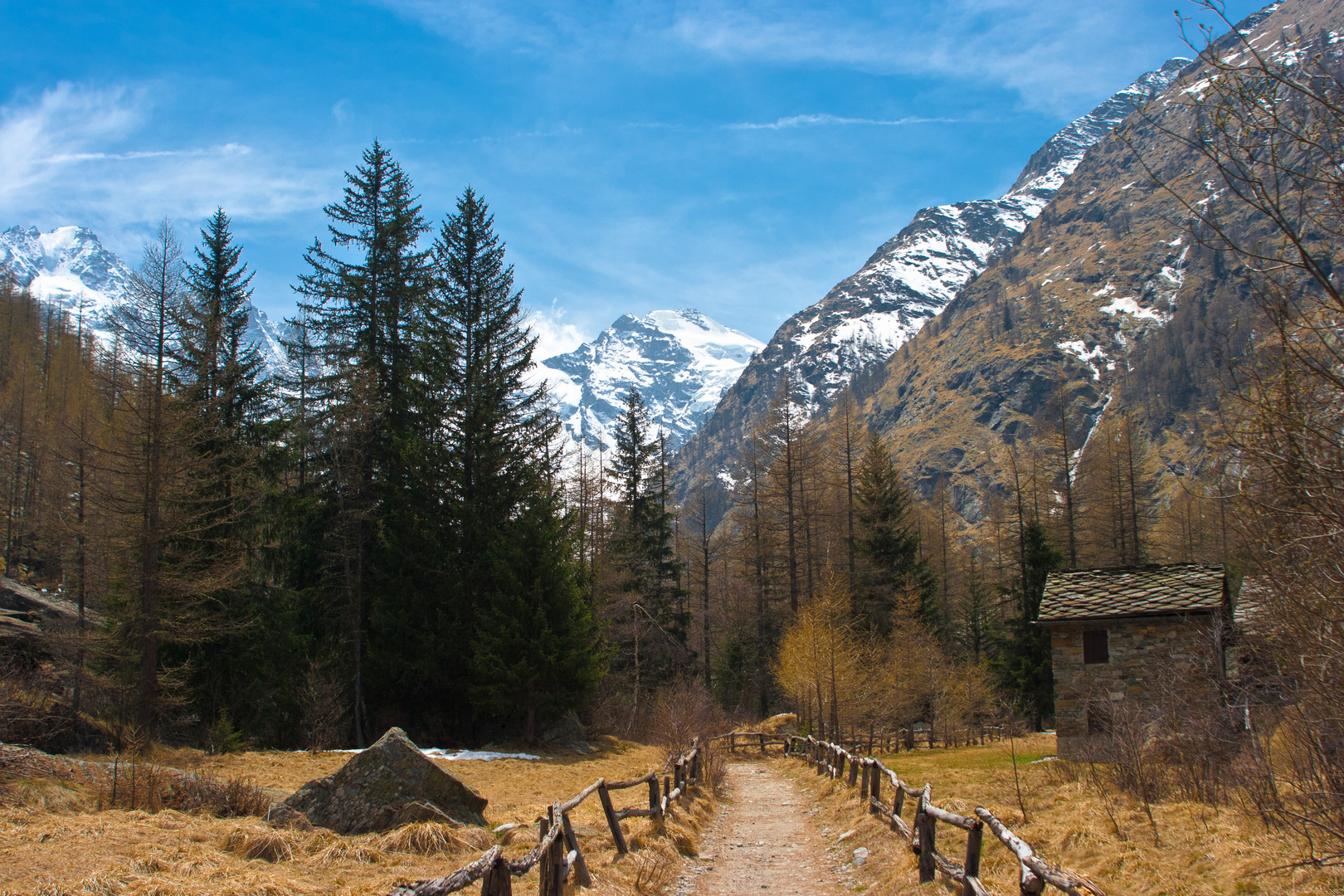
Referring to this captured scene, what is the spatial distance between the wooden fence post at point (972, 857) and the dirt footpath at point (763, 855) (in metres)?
2.19

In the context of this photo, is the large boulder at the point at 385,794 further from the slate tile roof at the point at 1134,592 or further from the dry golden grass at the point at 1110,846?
the slate tile roof at the point at 1134,592

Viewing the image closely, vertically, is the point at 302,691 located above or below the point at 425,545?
below

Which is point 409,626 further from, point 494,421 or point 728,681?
point 728,681

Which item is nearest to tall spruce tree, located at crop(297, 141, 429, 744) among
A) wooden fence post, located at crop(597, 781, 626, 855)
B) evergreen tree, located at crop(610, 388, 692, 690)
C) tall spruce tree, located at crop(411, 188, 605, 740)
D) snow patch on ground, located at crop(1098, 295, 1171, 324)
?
tall spruce tree, located at crop(411, 188, 605, 740)

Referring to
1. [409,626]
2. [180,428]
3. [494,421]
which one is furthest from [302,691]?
[494,421]

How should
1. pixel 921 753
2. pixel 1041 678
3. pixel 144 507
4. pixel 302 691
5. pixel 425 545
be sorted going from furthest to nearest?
pixel 1041 678 → pixel 921 753 → pixel 425 545 → pixel 302 691 → pixel 144 507

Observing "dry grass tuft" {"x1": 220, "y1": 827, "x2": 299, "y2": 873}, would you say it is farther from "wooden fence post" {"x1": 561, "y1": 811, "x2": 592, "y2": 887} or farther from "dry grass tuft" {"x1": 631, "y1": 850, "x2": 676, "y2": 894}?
"dry grass tuft" {"x1": 631, "y1": 850, "x2": 676, "y2": 894}

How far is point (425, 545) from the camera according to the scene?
24.8 m

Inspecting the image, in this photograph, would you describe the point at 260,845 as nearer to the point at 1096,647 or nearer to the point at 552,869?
the point at 552,869

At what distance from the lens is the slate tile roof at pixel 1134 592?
17234mm

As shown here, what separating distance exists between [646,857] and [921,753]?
2055cm

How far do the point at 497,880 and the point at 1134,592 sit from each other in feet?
59.9

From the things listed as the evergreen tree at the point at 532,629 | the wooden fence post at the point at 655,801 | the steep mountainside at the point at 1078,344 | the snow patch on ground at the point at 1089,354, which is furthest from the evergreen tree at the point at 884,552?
the snow patch on ground at the point at 1089,354

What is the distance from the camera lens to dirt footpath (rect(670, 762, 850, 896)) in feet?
28.6
